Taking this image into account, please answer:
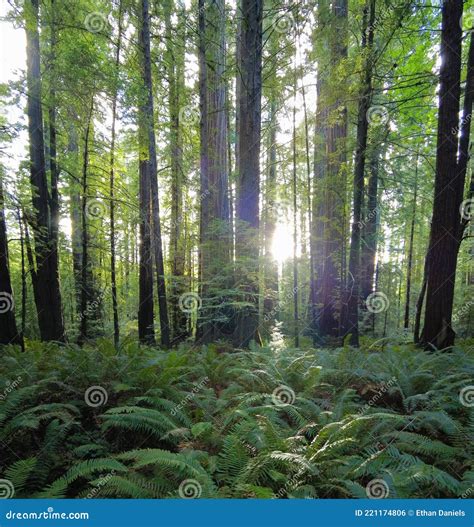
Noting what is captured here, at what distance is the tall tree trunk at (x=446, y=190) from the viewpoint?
5.50 meters

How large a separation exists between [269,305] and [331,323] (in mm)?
3084

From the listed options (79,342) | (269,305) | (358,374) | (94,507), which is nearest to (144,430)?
(94,507)

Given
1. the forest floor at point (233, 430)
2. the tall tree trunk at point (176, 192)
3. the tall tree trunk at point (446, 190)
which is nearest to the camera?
the forest floor at point (233, 430)

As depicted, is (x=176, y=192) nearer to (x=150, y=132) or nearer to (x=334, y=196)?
(x=150, y=132)

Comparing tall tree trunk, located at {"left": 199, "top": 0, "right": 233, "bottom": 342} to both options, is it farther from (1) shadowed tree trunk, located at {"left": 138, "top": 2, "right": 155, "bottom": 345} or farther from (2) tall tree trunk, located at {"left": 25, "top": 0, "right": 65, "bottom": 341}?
(2) tall tree trunk, located at {"left": 25, "top": 0, "right": 65, "bottom": 341}

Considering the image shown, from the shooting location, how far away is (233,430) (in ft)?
9.68

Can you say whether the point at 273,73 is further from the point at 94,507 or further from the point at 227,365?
the point at 94,507

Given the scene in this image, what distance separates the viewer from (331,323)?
972 cm

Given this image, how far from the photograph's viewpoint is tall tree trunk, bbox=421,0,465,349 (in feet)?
18.0

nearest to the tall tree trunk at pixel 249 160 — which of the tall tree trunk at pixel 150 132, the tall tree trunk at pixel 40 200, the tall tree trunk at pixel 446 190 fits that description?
the tall tree trunk at pixel 150 132

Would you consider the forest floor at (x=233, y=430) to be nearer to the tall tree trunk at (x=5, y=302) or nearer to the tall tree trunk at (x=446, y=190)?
the tall tree trunk at (x=446, y=190)

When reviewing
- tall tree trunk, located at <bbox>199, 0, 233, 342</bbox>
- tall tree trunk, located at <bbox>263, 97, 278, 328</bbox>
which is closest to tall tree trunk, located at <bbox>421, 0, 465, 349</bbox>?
tall tree trunk, located at <bbox>263, 97, 278, 328</bbox>

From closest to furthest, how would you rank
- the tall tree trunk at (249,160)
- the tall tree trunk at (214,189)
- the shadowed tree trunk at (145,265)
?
the tall tree trunk at (249,160)
the tall tree trunk at (214,189)
the shadowed tree trunk at (145,265)

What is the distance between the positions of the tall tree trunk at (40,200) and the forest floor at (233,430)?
2851 millimetres
